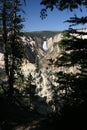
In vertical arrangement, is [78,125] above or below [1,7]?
below

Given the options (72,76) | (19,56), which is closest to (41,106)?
(19,56)

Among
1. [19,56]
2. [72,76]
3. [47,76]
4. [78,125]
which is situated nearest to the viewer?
[78,125]

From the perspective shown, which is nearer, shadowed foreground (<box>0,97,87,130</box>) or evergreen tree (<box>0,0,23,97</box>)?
shadowed foreground (<box>0,97,87,130</box>)

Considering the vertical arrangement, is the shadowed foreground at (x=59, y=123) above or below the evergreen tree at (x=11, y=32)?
below

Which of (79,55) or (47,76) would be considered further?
(47,76)

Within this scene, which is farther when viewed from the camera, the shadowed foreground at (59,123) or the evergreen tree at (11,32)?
the evergreen tree at (11,32)

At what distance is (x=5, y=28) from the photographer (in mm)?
26938

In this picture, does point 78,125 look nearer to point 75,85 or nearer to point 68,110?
point 68,110

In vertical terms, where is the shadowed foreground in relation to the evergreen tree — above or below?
below

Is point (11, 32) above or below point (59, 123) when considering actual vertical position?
above

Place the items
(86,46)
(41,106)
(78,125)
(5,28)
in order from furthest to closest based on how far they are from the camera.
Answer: (41,106) → (5,28) → (86,46) → (78,125)

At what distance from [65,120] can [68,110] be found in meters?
0.42

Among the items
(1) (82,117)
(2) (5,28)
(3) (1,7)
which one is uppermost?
(3) (1,7)

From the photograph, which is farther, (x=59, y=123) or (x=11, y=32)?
(x=11, y=32)
